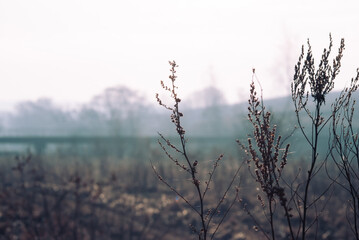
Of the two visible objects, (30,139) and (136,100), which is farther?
(136,100)

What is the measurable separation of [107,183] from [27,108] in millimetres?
91381

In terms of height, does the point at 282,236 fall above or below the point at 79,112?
below

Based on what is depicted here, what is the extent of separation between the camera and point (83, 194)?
13.5 m

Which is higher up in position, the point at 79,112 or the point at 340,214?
the point at 79,112

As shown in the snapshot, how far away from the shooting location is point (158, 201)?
13.1 m

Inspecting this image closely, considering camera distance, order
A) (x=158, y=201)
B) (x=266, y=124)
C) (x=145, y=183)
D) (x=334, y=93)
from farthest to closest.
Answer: (x=145, y=183) < (x=158, y=201) < (x=334, y=93) < (x=266, y=124)

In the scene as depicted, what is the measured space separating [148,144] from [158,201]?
8.71m

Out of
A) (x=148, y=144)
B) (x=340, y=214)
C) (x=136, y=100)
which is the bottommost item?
(x=340, y=214)

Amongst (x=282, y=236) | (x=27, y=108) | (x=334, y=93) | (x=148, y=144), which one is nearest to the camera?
(x=334, y=93)

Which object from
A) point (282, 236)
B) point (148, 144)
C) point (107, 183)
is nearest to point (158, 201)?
point (107, 183)

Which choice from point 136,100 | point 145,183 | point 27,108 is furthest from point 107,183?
point 27,108

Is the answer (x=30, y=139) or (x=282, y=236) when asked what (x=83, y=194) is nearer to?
(x=282, y=236)

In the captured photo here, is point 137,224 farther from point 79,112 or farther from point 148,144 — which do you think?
point 79,112

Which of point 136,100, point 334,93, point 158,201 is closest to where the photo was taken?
point 334,93
